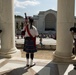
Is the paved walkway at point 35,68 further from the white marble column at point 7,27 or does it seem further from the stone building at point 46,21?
the stone building at point 46,21

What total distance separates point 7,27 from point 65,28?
12.1 ft

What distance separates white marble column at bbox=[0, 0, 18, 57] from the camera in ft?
34.9

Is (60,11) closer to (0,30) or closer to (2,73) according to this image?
(0,30)

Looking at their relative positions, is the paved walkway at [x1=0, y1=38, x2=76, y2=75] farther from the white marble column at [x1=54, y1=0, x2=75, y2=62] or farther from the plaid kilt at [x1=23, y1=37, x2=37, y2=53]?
the plaid kilt at [x1=23, y1=37, x2=37, y2=53]

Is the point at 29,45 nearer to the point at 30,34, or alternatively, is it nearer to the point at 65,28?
the point at 30,34

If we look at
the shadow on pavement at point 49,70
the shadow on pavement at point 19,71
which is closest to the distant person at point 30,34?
the shadow on pavement at point 19,71

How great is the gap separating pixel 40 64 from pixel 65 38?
2051 mm

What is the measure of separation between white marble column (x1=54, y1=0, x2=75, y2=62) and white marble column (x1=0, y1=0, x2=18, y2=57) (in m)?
3.08

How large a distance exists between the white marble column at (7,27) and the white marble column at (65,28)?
3.08 meters

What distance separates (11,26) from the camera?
10.8m

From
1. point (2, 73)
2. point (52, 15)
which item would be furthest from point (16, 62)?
point (52, 15)

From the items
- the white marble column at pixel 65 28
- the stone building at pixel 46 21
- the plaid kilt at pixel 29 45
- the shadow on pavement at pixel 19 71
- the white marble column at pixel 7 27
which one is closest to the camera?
the shadow on pavement at pixel 19 71

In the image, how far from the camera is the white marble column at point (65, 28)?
372 inches

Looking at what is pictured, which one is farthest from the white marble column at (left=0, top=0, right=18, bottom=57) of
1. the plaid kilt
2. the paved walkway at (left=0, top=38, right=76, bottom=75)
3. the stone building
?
the stone building
